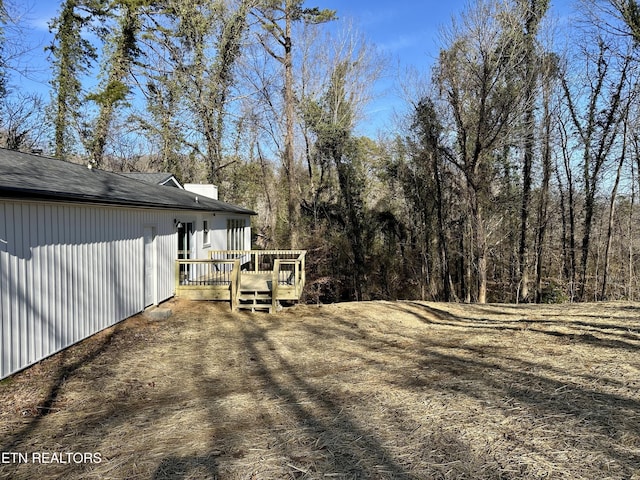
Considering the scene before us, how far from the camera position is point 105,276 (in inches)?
286

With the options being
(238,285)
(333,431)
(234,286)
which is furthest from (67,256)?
(333,431)

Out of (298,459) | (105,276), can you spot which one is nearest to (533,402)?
Result: (298,459)

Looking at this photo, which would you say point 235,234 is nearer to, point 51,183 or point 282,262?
point 282,262

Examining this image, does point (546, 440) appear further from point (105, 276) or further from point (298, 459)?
point (105, 276)

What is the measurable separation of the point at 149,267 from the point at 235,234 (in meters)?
8.22

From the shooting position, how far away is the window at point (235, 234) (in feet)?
53.3

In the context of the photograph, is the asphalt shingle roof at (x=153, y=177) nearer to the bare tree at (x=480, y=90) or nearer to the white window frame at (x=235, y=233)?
the white window frame at (x=235, y=233)

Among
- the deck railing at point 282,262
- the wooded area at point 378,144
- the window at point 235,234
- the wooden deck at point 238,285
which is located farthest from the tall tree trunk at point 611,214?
the window at point 235,234

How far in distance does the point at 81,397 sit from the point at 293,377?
243cm

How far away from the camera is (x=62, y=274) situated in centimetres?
597

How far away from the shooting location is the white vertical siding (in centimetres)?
498

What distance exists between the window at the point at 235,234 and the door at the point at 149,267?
668cm

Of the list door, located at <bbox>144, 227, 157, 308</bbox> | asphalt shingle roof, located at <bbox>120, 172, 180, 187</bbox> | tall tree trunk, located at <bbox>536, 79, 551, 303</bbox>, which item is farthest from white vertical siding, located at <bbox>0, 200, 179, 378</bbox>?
tall tree trunk, located at <bbox>536, 79, 551, 303</bbox>

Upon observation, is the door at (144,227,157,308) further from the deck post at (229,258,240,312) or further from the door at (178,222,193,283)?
the deck post at (229,258,240,312)
